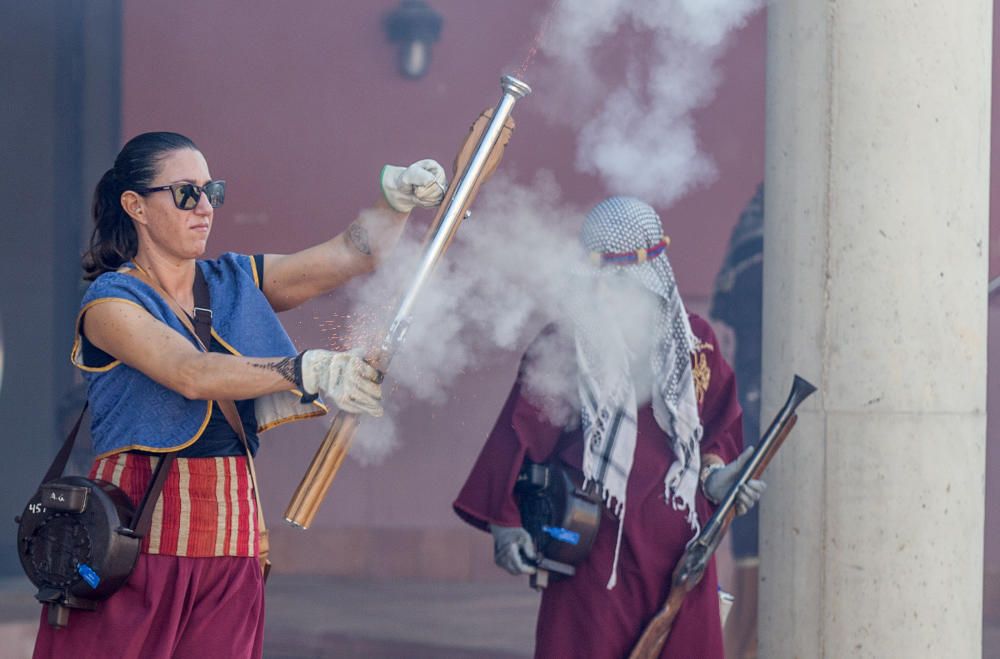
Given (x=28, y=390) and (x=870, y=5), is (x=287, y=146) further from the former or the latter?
(x=870, y=5)

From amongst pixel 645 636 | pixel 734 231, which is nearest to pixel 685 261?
pixel 734 231

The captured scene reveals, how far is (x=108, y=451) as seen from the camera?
109 inches

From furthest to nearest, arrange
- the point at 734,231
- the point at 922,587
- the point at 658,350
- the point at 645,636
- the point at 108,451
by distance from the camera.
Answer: the point at 734,231
the point at 922,587
the point at 658,350
the point at 645,636
the point at 108,451

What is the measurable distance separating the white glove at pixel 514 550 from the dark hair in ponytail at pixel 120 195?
134cm

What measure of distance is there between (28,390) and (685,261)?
3164mm

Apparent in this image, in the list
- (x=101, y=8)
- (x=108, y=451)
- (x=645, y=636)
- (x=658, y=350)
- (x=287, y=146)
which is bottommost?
(x=645, y=636)

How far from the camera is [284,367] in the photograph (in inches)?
104

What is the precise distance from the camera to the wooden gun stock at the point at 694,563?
12.2 feet

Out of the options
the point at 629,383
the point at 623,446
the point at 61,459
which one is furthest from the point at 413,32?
the point at 61,459

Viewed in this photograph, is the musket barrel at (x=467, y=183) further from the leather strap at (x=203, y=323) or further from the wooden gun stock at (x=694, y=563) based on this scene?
the wooden gun stock at (x=694, y=563)

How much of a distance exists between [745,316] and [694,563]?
290cm

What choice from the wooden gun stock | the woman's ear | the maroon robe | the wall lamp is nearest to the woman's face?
the woman's ear

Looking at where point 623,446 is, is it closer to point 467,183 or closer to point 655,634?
point 655,634

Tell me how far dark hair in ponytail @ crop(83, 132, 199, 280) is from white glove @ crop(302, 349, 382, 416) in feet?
1.79
